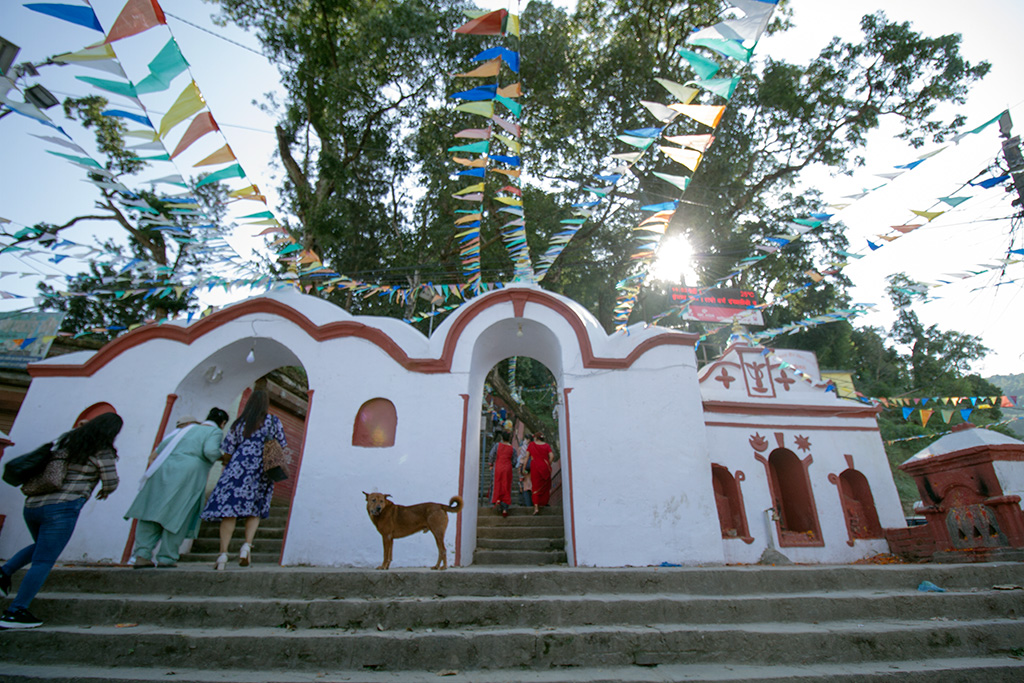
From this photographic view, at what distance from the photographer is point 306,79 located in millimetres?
15117

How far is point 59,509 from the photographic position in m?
4.00

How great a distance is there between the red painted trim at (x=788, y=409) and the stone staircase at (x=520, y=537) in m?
3.56

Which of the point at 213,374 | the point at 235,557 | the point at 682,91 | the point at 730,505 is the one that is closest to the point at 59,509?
the point at 235,557

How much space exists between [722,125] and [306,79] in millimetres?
12379

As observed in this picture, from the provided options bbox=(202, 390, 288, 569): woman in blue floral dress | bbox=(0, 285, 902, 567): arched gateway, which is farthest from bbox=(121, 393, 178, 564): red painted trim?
bbox=(202, 390, 288, 569): woman in blue floral dress

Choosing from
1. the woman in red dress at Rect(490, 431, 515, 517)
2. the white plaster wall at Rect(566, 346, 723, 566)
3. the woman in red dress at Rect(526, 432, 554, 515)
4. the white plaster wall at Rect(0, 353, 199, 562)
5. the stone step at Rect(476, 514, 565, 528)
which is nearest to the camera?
the white plaster wall at Rect(566, 346, 723, 566)

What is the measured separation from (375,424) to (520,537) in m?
3.05

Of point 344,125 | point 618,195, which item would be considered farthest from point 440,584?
point 344,125

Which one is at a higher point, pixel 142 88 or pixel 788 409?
pixel 142 88

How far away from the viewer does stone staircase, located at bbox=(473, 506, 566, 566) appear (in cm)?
729

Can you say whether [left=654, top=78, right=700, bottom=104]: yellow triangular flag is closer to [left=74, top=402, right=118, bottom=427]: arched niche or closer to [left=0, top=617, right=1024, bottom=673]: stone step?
[left=0, top=617, right=1024, bottom=673]: stone step

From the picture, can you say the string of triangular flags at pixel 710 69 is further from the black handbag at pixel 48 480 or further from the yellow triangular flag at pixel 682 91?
the black handbag at pixel 48 480

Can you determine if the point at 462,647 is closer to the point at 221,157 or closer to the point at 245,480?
the point at 245,480

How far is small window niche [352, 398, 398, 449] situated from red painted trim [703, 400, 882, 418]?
5.68m
